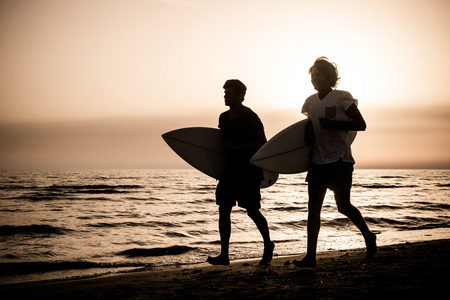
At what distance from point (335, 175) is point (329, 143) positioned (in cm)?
30

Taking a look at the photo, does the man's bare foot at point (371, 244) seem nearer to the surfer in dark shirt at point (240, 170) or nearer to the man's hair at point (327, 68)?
the surfer in dark shirt at point (240, 170)

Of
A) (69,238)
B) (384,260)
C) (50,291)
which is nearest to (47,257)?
(69,238)

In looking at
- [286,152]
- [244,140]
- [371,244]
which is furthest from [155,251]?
[371,244]

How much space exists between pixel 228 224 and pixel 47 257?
368cm

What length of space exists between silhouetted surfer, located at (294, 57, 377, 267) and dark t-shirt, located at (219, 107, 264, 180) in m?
0.59

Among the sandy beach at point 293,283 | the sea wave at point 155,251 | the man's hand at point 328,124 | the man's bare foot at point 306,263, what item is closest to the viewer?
the sandy beach at point 293,283

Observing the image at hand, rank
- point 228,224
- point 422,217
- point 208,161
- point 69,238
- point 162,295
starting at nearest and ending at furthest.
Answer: point 162,295 → point 228,224 → point 208,161 → point 69,238 → point 422,217

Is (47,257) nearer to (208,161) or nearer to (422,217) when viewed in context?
(208,161)

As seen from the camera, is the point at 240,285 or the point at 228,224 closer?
the point at 240,285

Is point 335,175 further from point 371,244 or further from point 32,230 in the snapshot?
point 32,230

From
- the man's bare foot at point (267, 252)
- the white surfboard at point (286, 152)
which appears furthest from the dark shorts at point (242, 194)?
the man's bare foot at point (267, 252)

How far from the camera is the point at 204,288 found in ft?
10.8

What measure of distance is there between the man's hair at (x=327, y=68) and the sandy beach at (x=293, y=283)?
5.69ft

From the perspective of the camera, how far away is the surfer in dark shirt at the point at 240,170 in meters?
4.25
